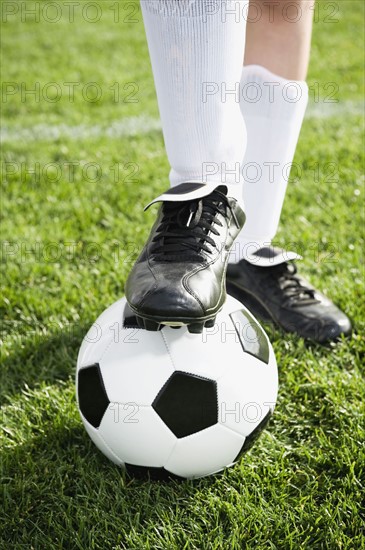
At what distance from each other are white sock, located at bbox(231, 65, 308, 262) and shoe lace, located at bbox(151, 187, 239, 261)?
43 centimetres

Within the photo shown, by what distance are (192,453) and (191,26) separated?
1.08 metres

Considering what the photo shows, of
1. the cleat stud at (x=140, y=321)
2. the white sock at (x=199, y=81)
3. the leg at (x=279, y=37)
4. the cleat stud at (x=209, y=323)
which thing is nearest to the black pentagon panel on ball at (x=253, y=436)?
the cleat stud at (x=209, y=323)

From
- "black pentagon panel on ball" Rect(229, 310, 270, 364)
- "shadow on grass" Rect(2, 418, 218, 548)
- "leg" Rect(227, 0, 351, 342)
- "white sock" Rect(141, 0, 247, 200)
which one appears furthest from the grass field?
"white sock" Rect(141, 0, 247, 200)

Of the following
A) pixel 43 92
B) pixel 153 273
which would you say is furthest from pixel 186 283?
pixel 43 92

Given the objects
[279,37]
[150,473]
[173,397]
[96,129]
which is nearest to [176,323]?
[173,397]

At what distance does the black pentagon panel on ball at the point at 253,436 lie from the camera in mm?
1748

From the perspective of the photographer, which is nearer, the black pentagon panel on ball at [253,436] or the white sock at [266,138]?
the black pentagon panel on ball at [253,436]

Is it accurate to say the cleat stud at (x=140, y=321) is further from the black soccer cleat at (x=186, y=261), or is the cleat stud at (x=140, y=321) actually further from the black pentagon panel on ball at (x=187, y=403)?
the black pentagon panel on ball at (x=187, y=403)

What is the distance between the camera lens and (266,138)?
2260 millimetres

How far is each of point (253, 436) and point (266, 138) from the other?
3.38 feet

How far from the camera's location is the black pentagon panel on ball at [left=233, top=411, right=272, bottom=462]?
175cm

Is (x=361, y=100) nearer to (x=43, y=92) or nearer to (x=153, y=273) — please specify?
(x=43, y=92)

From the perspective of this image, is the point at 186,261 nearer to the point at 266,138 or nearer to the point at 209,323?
the point at 209,323

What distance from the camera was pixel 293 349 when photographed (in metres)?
2.26
